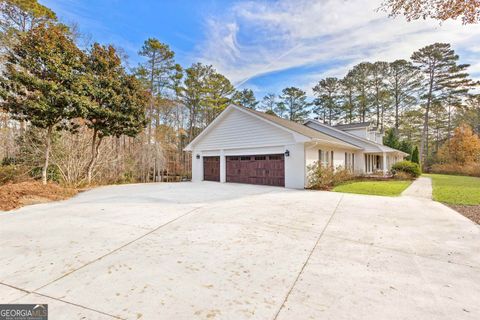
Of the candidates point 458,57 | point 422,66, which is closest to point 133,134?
point 422,66

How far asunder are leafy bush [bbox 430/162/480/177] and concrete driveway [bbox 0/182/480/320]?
24200 millimetres

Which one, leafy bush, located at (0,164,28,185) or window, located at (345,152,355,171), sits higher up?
window, located at (345,152,355,171)

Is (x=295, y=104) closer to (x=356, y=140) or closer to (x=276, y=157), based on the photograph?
(x=356, y=140)

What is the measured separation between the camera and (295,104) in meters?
32.3

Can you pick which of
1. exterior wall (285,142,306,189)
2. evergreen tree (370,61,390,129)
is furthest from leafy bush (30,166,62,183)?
evergreen tree (370,61,390,129)

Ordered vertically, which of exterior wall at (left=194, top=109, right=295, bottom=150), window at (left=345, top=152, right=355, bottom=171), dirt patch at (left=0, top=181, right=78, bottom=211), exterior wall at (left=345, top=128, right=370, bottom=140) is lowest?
dirt patch at (left=0, top=181, right=78, bottom=211)

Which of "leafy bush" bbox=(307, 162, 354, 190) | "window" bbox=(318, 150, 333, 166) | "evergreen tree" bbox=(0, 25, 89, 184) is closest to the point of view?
"evergreen tree" bbox=(0, 25, 89, 184)

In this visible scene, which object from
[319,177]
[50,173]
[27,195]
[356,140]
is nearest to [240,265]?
[27,195]

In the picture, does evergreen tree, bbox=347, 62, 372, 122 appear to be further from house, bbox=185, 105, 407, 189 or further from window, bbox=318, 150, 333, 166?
window, bbox=318, 150, 333, 166

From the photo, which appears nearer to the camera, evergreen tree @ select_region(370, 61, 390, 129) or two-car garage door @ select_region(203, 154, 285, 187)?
two-car garage door @ select_region(203, 154, 285, 187)

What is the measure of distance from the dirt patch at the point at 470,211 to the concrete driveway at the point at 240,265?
35 cm

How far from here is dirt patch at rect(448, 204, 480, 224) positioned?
5613 millimetres

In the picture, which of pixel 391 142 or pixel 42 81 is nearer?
pixel 42 81

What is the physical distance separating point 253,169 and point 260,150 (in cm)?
127
